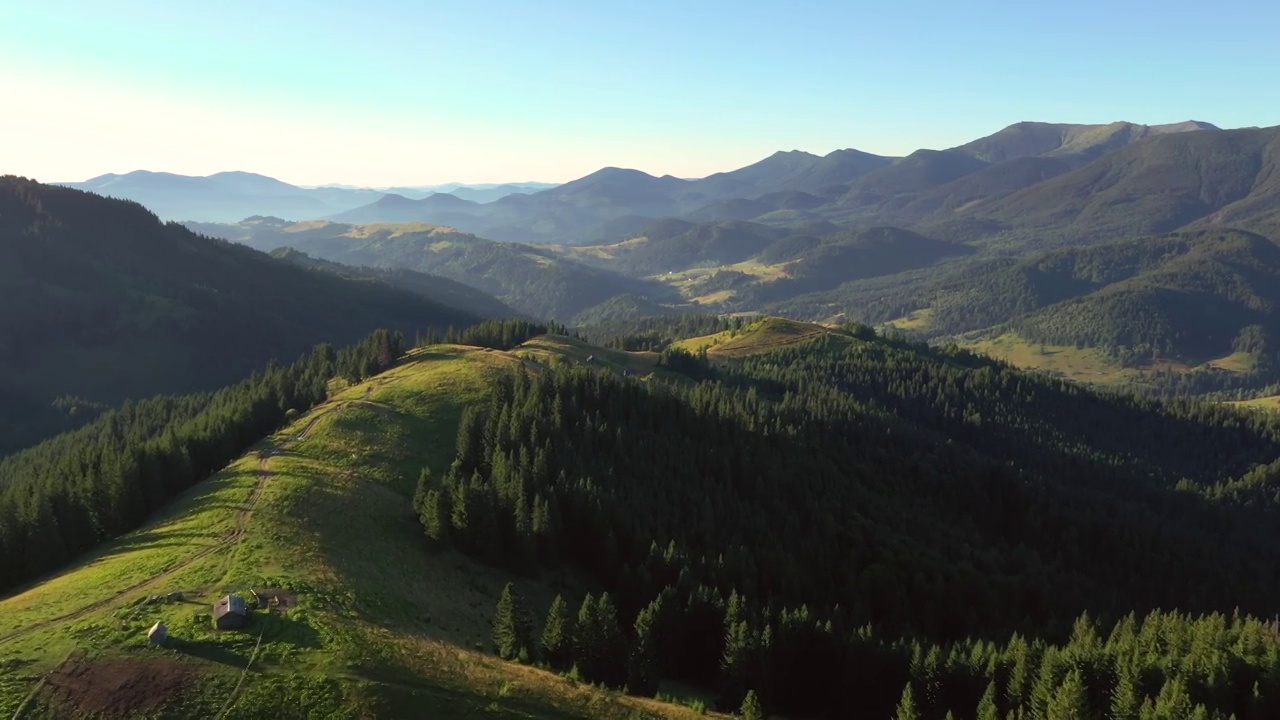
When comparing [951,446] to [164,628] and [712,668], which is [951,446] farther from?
[164,628]

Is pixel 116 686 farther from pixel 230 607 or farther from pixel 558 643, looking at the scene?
pixel 558 643

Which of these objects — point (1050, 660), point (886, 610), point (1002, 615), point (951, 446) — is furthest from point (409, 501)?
point (951, 446)

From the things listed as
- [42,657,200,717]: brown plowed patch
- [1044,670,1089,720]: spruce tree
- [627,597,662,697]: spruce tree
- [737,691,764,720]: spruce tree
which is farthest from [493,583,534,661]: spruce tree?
[1044,670,1089,720]: spruce tree

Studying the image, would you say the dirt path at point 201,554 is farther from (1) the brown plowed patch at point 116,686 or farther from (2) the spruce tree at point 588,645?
(2) the spruce tree at point 588,645

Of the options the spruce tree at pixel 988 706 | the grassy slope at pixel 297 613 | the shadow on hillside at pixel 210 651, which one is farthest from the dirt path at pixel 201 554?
the spruce tree at pixel 988 706

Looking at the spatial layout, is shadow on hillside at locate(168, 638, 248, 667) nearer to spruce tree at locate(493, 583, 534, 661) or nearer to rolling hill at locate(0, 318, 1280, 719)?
rolling hill at locate(0, 318, 1280, 719)
